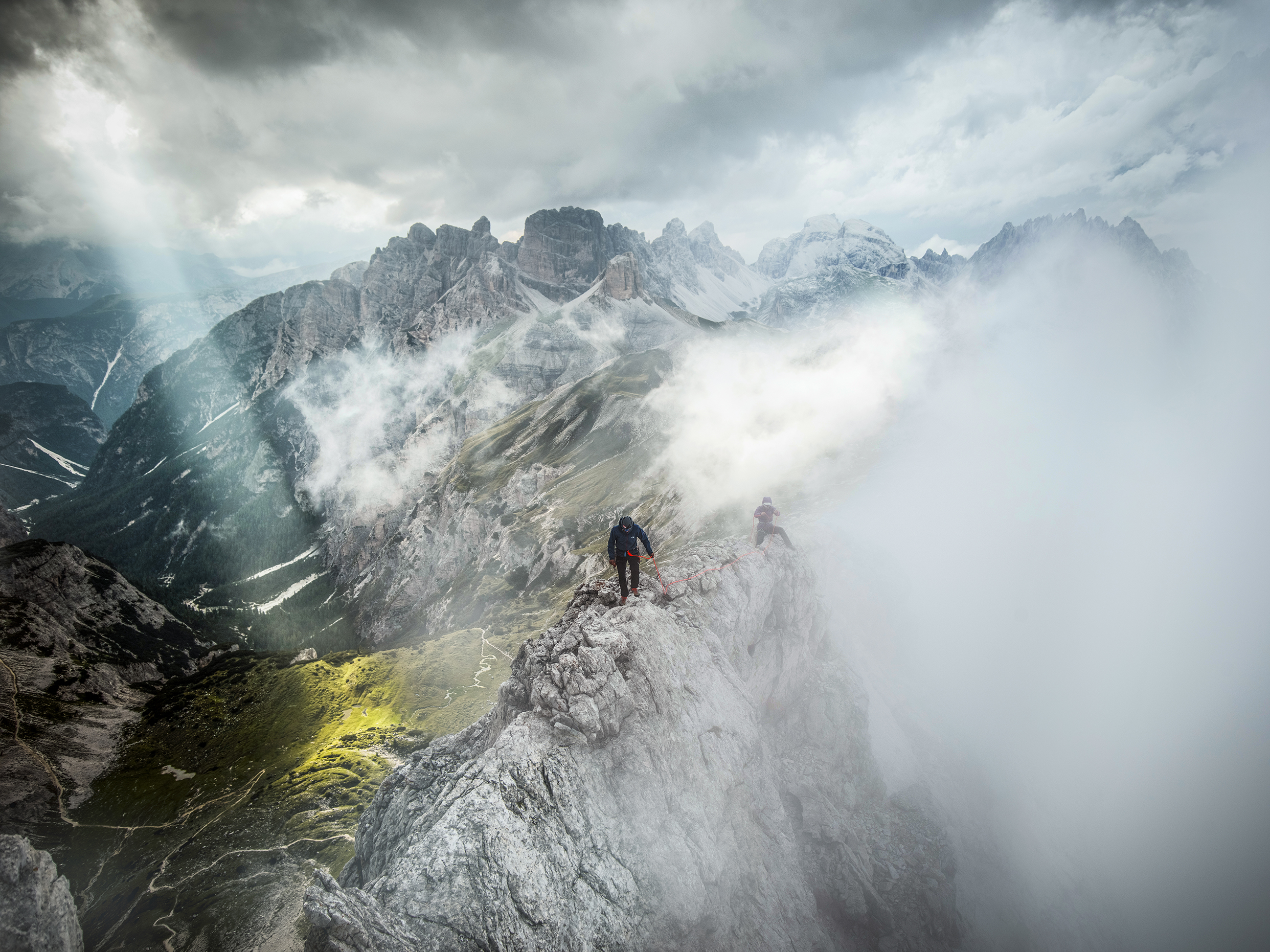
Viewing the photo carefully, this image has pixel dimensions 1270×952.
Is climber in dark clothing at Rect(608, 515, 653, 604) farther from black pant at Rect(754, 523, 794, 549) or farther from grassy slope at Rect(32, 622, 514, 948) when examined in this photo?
grassy slope at Rect(32, 622, 514, 948)

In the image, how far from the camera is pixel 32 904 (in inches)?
773

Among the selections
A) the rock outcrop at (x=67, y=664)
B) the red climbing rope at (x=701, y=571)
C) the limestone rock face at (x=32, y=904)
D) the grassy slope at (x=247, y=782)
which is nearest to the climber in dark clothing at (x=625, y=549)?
the red climbing rope at (x=701, y=571)

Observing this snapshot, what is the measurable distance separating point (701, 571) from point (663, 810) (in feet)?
46.1

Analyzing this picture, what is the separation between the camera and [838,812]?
3234 cm

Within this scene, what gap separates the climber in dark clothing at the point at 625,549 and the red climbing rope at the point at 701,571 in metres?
0.64

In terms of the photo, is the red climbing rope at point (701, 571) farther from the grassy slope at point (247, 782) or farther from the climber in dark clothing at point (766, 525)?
the grassy slope at point (247, 782)

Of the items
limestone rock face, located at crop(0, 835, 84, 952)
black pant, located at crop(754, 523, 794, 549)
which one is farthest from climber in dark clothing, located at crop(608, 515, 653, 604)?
limestone rock face, located at crop(0, 835, 84, 952)

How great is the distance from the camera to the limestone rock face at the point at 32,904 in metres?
19.0

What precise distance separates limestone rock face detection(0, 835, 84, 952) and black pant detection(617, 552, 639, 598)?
2515cm

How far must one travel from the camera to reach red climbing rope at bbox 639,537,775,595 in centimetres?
3058

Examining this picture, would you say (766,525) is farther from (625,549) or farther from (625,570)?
(625,549)

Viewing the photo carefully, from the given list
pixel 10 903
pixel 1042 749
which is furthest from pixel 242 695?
pixel 1042 749

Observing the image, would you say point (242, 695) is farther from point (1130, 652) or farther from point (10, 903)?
point (1130, 652)

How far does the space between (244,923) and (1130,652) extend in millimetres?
110283
